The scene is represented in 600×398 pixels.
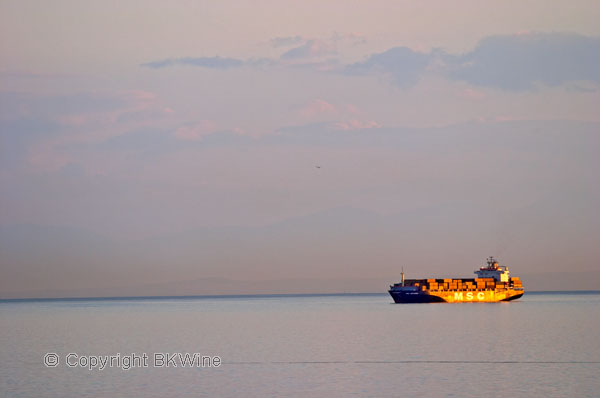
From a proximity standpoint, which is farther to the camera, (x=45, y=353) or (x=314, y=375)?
(x=45, y=353)

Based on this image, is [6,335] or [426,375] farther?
[6,335]

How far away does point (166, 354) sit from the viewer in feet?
244

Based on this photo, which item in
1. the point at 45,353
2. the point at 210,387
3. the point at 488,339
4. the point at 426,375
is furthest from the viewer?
the point at 488,339

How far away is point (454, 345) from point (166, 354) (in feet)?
89.1

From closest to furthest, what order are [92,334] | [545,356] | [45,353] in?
[545,356] → [45,353] → [92,334]

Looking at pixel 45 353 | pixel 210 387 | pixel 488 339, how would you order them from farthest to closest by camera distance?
pixel 488 339, pixel 45 353, pixel 210 387

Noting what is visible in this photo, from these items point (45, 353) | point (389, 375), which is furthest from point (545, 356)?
point (45, 353)

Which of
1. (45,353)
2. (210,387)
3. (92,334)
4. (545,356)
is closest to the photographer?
(210,387)

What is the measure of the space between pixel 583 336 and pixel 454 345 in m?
20.6

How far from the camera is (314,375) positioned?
5775cm

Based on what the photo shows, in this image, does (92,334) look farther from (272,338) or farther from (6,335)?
(272,338)

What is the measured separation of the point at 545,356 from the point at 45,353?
43682 mm

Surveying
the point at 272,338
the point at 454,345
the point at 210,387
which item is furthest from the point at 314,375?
the point at 272,338

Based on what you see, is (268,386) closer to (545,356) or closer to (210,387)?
(210,387)
